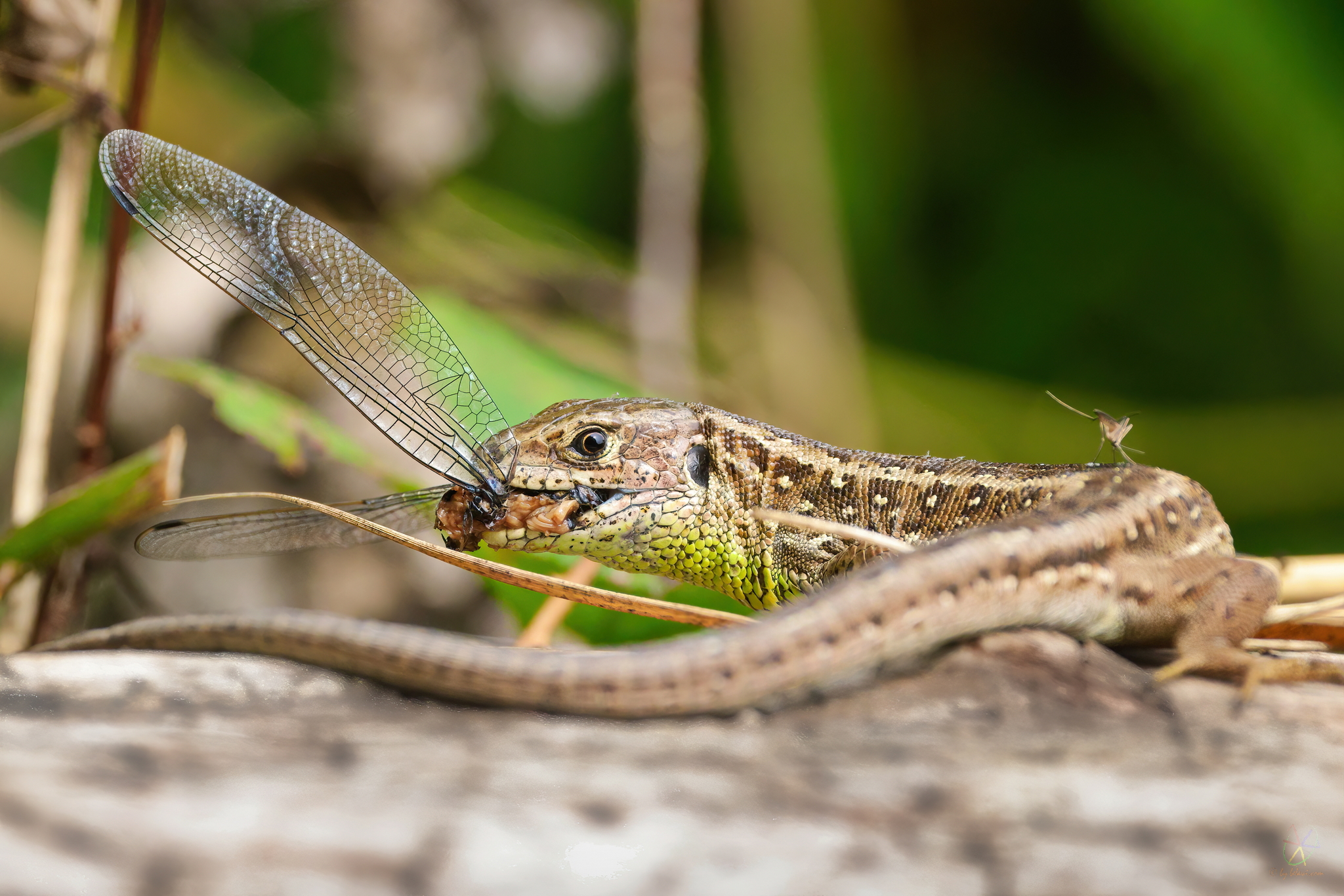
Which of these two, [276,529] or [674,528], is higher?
[674,528]

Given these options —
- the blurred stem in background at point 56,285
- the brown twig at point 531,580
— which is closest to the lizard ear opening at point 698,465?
the brown twig at point 531,580

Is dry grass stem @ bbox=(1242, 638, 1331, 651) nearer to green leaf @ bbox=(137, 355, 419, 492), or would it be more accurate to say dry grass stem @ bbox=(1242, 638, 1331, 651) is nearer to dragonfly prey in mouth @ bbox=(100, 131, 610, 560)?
dragonfly prey in mouth @ bbox=(100, 131, 610, 560)

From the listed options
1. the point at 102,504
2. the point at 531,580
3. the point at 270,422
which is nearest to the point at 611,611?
the point at 531,580

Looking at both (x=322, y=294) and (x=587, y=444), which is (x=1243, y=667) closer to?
(x=587, y=444)

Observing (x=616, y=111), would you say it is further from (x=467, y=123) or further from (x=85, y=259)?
(x=85, y=259)

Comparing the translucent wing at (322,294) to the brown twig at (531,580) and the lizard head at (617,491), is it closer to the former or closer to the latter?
the lizard head at (617,491)

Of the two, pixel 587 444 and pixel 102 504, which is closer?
pixel 102 504
